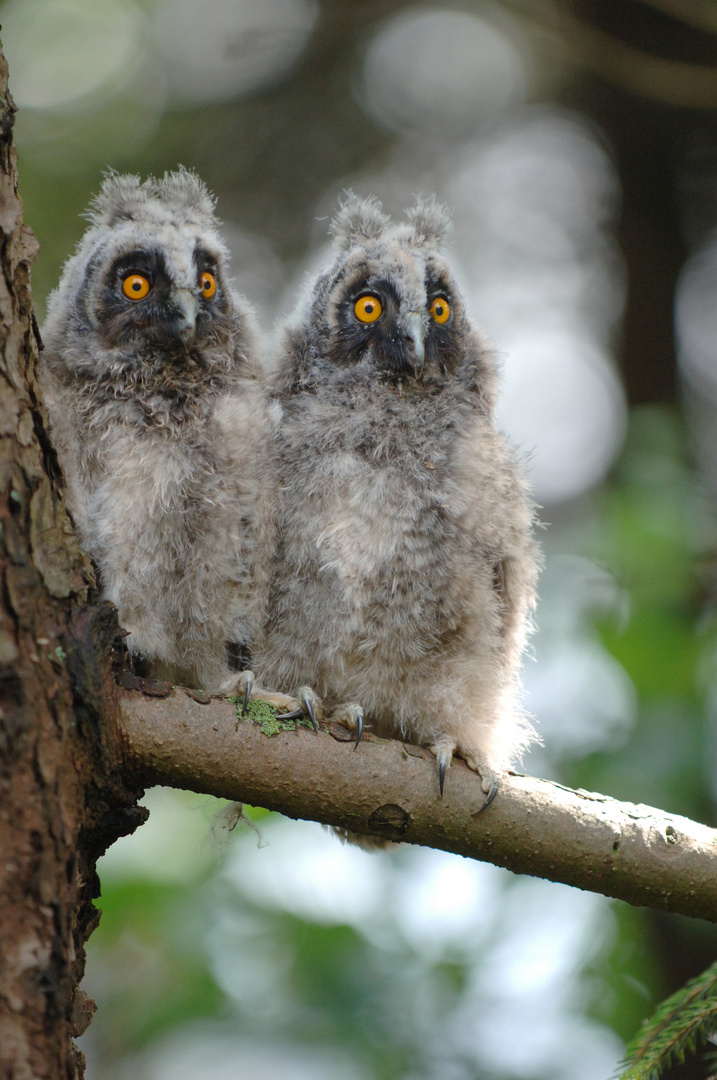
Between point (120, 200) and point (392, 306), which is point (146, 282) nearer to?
point (120, 200)

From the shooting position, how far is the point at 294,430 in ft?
9.16

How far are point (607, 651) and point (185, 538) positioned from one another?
1818 millimetres

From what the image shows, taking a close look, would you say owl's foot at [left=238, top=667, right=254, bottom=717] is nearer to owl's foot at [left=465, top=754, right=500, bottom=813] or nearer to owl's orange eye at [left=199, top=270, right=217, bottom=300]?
owl's foot at [left=465, top=754, right=500, bottom=813]

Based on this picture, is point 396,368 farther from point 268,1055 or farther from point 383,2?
point 383,2

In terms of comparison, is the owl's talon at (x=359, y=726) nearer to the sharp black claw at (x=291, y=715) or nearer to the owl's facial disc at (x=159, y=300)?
the sharp black claw at (x=291, y=715)

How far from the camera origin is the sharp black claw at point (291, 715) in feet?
7.18

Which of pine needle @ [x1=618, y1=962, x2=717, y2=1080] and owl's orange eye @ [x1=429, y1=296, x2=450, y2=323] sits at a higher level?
owl's orange eye @ [x1=429, y1=296, x2=450, y2=323]

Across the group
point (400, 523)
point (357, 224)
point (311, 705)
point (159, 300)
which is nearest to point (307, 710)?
point (311, 705)

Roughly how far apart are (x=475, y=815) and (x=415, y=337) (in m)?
1.40

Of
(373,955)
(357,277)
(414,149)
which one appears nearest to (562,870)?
(373,955)

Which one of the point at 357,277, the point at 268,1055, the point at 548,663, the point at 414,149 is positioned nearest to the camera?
the point at 357,277

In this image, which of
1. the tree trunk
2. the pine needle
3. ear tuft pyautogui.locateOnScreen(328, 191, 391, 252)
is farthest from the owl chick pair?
the pine needle

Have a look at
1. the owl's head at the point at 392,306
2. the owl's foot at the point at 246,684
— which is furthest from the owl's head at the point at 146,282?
the owl's foot at the point at 246,684

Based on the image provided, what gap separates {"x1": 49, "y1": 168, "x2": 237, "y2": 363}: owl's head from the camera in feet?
8.37
